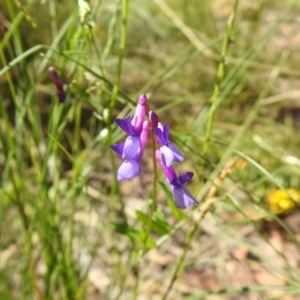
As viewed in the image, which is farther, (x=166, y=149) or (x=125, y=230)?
(x=125, y=230)

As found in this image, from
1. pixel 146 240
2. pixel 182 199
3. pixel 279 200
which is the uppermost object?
pixel 182 199

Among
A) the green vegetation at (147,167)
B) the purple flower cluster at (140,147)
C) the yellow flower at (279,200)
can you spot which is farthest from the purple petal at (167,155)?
the yellow flower at (279,200)

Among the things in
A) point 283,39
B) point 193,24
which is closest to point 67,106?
point 193,24

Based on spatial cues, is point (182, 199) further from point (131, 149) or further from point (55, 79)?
point (55, 79)

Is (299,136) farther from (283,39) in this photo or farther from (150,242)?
(150,242)

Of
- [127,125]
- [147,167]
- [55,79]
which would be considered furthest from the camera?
[147,167]

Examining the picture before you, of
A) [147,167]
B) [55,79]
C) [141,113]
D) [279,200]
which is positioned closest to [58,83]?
[55,79]
